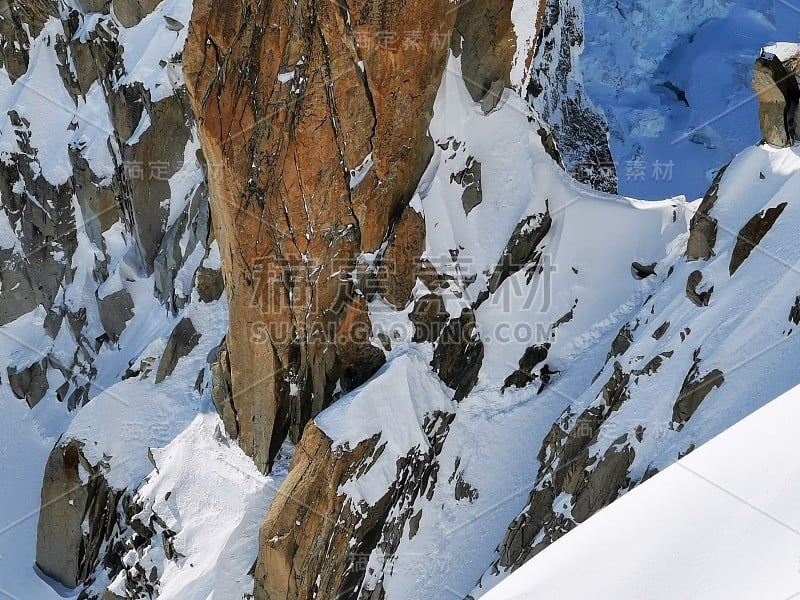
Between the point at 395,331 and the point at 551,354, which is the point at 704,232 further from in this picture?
the point at 395,331

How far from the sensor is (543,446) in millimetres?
14156

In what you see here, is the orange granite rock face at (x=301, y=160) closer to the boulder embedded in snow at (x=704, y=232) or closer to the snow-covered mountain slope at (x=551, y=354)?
the snow-covered mountain slope at (x=551, y=354)

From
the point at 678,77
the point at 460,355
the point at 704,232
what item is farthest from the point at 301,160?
the point at 678,77

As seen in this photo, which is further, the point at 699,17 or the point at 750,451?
the point at 699,17

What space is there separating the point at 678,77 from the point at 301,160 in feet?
66.4

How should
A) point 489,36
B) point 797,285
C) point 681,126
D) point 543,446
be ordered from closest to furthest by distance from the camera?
1. point 797,285
2. point 543,446
3. point 489,36
4. point 681,126

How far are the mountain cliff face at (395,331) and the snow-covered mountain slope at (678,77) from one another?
13.1 meters

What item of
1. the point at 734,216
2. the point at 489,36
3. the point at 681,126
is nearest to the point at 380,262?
the point at 489,36

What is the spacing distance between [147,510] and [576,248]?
31.3 ft

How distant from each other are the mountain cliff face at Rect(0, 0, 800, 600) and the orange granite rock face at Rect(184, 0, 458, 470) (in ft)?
0.13

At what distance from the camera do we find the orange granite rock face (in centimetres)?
1376

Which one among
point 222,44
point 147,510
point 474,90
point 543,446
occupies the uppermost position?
point 222,44

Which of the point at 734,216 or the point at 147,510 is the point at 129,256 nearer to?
the point at 147,510

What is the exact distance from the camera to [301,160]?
552 inches
